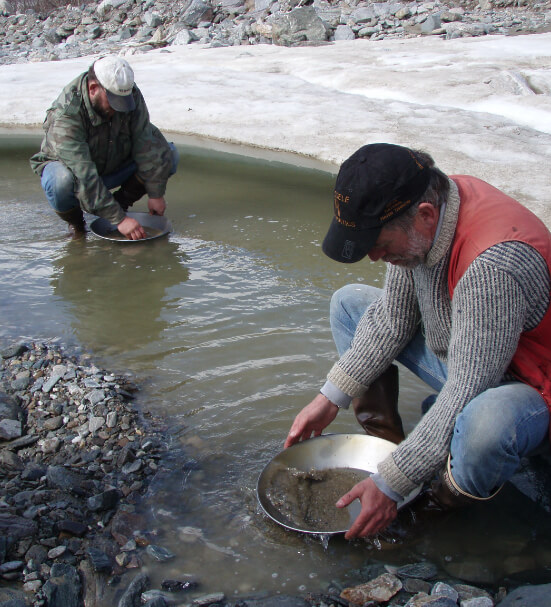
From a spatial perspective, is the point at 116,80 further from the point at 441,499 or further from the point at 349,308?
the point at 441,499

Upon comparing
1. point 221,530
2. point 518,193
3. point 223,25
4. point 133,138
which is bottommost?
point 221,530

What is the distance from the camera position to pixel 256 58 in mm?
10125

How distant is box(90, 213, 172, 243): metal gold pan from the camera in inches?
193

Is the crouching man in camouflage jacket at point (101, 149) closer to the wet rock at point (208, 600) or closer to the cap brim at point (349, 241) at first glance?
the cap brim at point (349, 241)

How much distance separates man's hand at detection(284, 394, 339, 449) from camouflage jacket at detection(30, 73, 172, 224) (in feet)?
8.61

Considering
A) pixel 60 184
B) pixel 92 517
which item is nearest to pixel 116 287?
pixel 60 184

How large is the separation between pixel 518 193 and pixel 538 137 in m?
1.48

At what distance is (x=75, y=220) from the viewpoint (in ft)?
16.4

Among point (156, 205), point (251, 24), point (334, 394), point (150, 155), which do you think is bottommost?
point (334, 394)

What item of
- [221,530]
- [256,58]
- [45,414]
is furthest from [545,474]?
[256,58]

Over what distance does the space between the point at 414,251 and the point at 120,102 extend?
2.95 metres

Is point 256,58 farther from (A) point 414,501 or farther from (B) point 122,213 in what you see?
(A) point 414,501

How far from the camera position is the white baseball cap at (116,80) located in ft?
13.5

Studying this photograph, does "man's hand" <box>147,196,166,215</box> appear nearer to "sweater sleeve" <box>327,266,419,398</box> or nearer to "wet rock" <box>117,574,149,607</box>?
"sweater sleeve" <box>327,266,419,398</box>
